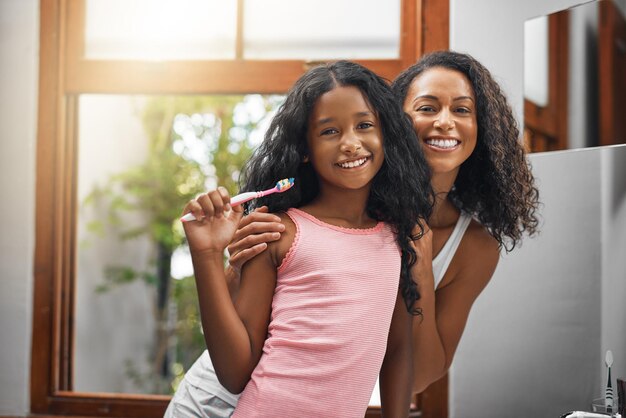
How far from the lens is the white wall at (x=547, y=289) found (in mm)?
1517

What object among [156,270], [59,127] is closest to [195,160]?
[156,270]

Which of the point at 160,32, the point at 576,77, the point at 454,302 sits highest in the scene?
the point at 160,32

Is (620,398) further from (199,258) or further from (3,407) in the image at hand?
(3,407)

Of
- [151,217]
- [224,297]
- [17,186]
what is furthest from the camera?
[151,217]

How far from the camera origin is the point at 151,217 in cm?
431

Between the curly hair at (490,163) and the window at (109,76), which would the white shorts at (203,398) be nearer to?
the curly hair at (490,163)

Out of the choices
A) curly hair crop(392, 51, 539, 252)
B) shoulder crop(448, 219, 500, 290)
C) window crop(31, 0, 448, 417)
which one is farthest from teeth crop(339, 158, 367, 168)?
window crop(31, 0, 448, 417)

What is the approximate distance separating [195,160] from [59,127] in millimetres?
2112

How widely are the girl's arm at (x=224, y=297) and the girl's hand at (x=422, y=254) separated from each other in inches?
10.2

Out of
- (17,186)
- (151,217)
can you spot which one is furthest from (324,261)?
(151,217)

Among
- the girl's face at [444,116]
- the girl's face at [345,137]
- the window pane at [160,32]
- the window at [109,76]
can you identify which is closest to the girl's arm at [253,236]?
the girl's face at [345,137]

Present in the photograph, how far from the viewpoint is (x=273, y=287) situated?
1.14 meters

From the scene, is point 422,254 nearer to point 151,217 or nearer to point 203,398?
point 203,398

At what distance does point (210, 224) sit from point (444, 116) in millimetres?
502
